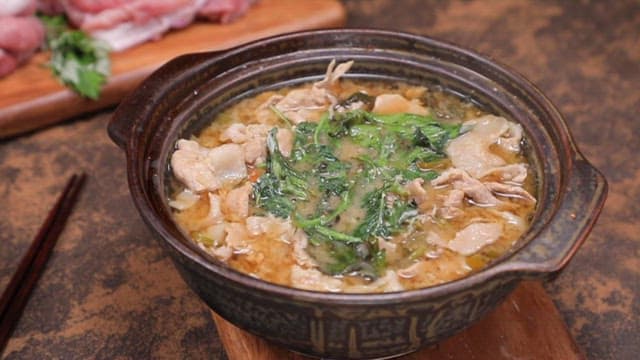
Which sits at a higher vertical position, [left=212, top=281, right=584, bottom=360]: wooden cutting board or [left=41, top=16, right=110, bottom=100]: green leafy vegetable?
[left=41, top=16, right=110, bottom=100]: green leafy vegetable

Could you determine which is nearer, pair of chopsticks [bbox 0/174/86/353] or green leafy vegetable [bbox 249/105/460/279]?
green leafy vegetable [bbox 249/105/460/279]

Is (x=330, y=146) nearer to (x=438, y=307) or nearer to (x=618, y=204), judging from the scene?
(x=438, y=307)

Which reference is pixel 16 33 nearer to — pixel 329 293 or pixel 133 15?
pixel 133 15

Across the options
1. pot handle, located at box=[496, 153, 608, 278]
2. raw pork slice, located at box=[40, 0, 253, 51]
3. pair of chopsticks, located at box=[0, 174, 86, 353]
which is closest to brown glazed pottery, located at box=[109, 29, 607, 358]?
pot handle, located at box=[496, 153, 608, 278]

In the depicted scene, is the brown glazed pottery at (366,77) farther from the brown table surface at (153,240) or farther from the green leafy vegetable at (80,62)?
the green leafy vegetable at (80,62)

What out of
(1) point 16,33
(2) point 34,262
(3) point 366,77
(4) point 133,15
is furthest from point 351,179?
(1) point 16,33

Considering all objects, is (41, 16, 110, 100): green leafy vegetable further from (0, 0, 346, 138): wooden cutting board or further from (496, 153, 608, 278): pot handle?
(496, 153, 608, 278): pot handle

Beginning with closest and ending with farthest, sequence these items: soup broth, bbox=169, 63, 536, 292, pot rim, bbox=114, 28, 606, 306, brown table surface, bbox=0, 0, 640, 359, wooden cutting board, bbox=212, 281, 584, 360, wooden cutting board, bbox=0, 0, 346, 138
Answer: pot rim, bbox=114, 28, 606, 306 < soup broth, bbox=169, 63, 536, 292 < wooden cutting board, bbox=212, 281, 584, 360 < brown table surface, bbox=0, 0, 640, 359 < wooden cutting board, bbox=0, 0, 346, 138

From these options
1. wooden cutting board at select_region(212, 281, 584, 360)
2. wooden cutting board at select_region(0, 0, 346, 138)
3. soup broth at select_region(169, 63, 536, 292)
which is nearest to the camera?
soup broth at select_region(169, 63, 536, 292)
